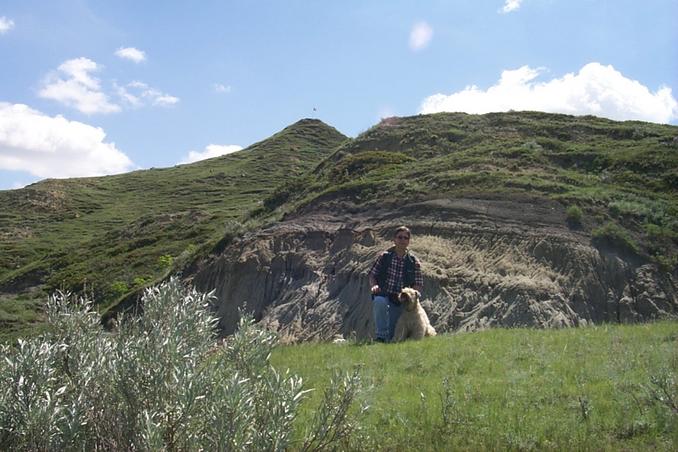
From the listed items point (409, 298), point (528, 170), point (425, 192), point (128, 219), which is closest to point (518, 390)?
point (409, 298)

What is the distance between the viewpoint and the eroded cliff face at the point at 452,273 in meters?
17.3

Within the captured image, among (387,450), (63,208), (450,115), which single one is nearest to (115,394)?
(387,450)

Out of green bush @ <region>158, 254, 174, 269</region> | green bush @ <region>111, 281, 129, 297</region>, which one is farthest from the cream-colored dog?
green bush @ <region>158, 254, 174, 269</region>

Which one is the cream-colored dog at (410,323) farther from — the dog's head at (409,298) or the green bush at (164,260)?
the green bush at (164,260)

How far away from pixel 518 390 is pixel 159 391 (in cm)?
461

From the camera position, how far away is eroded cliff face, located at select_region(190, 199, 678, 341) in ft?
56.6

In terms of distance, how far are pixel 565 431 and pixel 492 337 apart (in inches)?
198

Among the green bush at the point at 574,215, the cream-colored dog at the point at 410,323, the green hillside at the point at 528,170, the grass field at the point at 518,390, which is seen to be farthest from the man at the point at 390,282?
the green bush at the point at 574,215

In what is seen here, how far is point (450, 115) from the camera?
3953cm

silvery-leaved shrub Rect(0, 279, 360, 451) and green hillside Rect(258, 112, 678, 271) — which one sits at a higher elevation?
green hillside Rect(258, 112, 678, 271)

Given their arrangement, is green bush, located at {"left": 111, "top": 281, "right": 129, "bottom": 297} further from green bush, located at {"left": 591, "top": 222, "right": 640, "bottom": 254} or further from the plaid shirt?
the plaid shirt

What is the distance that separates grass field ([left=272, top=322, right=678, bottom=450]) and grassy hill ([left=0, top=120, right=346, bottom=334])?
15029mm

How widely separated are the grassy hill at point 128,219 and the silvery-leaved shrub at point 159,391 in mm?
17164

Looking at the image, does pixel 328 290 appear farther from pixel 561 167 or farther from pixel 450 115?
pixel 450 115
